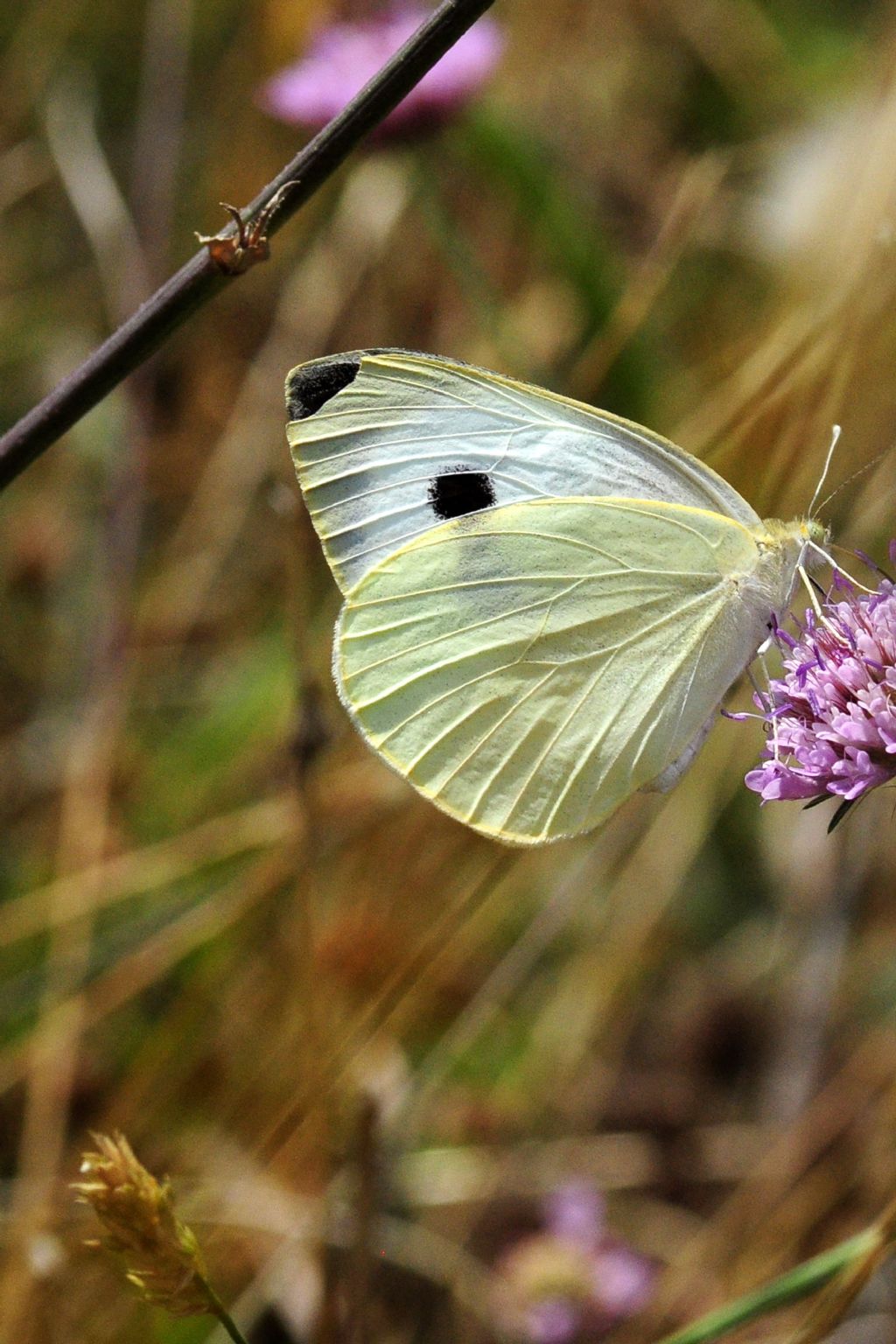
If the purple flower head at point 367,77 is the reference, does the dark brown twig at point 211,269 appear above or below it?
below

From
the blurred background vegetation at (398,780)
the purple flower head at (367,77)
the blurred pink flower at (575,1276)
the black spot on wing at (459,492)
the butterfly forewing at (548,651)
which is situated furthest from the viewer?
the purple flower head at (367,77)

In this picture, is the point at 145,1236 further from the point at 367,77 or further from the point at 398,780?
the point at 367,77

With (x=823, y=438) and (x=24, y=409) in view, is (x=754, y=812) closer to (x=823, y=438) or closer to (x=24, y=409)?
(x=823, y=438)

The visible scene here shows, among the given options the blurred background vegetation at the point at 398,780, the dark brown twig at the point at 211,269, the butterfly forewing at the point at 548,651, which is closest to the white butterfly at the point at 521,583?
the butterfly forewing at the point at 548,651

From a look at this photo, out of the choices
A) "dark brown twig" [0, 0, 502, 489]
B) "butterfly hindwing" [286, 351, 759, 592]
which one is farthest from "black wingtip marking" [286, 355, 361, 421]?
"dark brown twig" [0, 0, 502, 489]

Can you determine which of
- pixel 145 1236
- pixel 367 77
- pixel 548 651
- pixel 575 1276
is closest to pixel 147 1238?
pixel 145 1236

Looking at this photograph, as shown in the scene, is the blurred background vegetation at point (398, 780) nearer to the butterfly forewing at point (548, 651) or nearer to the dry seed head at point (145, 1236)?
the butterfly forewing at point (548, 651)

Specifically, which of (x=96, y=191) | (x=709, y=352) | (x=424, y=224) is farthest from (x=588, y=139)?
(x=96, y=191)
